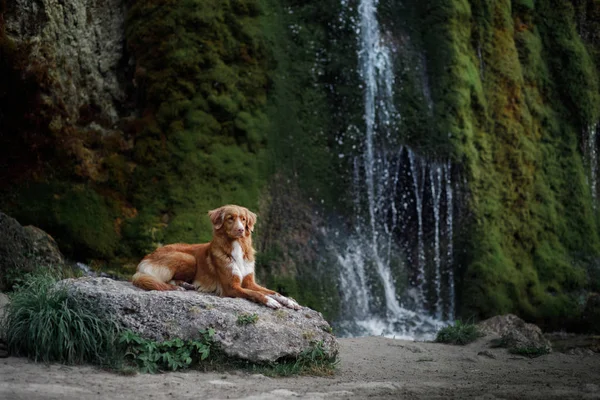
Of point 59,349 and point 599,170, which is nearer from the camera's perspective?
point 59,349

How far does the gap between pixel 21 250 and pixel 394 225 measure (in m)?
6.90

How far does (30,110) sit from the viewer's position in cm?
1226

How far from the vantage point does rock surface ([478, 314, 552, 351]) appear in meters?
10.0

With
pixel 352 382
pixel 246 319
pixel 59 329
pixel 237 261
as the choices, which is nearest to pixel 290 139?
pixel 237 261

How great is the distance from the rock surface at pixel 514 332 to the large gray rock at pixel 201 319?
3.72 metres

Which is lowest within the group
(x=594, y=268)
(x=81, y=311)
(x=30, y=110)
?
(x=81, y=311)

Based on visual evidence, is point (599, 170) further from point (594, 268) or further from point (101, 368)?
point (101, 368)

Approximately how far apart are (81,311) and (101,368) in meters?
0.59

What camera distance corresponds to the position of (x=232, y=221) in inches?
297

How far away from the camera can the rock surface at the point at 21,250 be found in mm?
9828

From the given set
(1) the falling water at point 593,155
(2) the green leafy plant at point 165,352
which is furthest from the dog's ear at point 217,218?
(1) the falling water at point 593,155

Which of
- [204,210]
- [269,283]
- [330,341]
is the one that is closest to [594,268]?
[269,283]

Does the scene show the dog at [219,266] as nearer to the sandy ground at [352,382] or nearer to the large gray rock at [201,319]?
the large gray rock at [201,319]

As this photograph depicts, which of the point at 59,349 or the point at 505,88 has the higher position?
the point at 505,88
